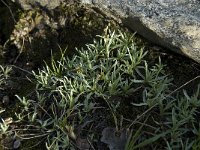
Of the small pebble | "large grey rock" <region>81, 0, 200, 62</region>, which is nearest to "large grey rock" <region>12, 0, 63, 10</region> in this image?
"large grey rock" <region>81, 0, 200, 62</region>

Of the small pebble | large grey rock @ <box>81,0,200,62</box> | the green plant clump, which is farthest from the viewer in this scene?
the small pebble

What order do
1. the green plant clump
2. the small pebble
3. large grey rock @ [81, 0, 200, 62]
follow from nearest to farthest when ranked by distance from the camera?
1. the green plant clump
2. large grey rock @ [81, 0, 200, 62]
3. the small pebble

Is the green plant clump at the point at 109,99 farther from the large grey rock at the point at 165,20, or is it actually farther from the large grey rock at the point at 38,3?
the large grey rock at the point at 38,3

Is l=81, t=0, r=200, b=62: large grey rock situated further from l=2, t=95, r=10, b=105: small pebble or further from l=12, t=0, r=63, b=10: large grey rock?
l=2, t=95, r=10, b=105: small pebble

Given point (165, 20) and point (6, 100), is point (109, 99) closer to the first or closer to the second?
point (165, 20)

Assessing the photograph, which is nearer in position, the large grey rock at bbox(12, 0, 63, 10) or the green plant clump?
the green plant clump

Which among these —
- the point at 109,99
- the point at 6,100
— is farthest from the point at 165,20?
the point at 6,100

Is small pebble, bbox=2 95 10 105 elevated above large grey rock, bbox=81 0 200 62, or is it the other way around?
large grey rock, bbox=81 0 200 62
